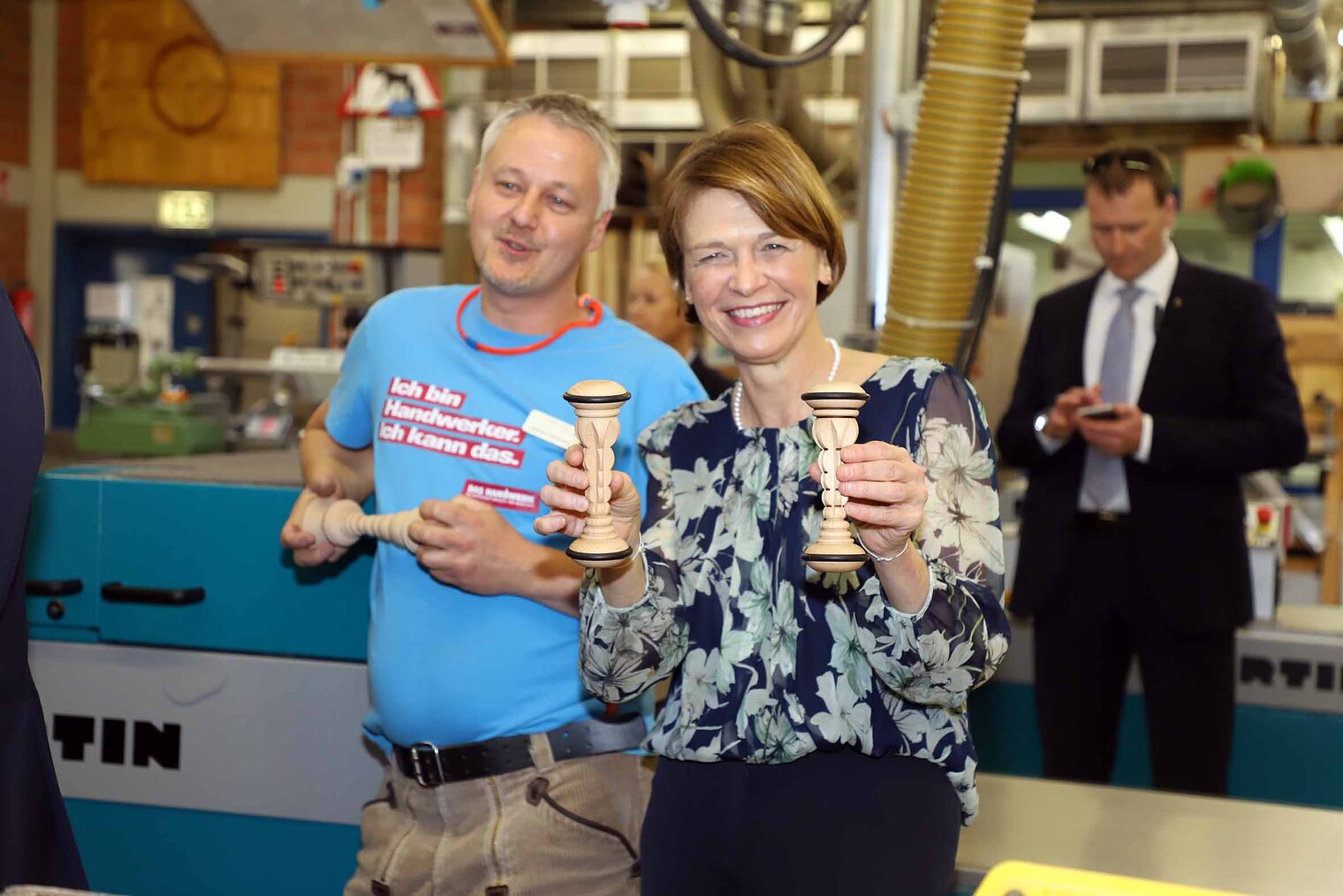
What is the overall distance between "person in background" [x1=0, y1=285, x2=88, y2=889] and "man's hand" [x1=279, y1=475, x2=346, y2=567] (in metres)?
0.65

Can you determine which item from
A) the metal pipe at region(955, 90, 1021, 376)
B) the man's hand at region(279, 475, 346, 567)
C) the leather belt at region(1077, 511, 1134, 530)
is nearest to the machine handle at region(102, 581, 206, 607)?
the man's hand at region(279, 475, 346, 567)

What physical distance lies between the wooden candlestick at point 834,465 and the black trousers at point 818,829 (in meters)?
0.31

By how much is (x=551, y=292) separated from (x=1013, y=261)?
301 cm

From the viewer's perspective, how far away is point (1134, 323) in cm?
289

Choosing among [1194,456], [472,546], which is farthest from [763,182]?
[1194,456]

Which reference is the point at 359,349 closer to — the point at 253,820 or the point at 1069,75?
the point at 253,820

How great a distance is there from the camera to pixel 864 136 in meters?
3.41

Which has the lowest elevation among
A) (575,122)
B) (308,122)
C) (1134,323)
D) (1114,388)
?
(1114,388)

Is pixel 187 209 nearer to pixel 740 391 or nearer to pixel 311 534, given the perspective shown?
pixel 311 534

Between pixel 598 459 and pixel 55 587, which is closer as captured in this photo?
pixel 598 459

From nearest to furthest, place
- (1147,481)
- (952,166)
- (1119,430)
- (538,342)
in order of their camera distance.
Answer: (538,342), (952,166), (1119,430), (1147,481)

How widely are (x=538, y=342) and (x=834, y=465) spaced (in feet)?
2.36

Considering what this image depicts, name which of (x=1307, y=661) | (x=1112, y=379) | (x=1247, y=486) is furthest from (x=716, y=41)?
(x=1247, y=486)

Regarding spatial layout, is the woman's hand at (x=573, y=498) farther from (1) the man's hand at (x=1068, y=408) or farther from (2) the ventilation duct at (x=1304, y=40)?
(2) the ventilation duct at (x=1304, y=40)
